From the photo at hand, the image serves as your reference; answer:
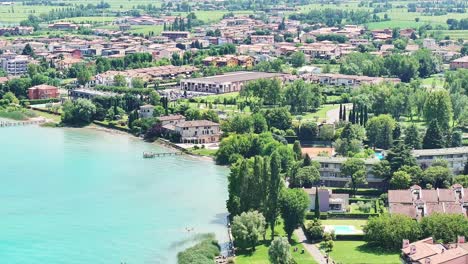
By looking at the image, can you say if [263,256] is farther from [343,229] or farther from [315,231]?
[343,229]

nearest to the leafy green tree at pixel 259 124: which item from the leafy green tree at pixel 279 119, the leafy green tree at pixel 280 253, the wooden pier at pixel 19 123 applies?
the leafy green tree at pixel 279 119

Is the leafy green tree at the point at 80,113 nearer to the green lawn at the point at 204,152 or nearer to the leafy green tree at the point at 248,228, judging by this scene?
the green lawn at the point at 204,152

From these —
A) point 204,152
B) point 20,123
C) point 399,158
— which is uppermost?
point 399,158

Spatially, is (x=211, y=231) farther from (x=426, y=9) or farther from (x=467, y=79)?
(x=426, y=9)

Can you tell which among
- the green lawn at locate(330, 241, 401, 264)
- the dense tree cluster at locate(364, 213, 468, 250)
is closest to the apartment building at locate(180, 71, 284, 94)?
the green lawn at locate(330, 241, 401, 264)

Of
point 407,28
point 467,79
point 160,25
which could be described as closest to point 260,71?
point 467,79

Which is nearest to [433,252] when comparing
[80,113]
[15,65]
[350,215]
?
[350,215]

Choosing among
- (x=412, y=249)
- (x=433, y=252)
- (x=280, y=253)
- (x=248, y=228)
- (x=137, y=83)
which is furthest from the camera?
(x=137, y=83)
